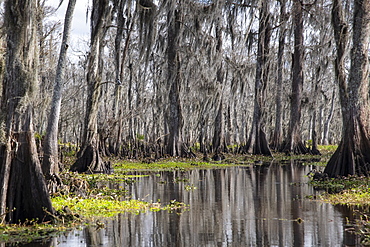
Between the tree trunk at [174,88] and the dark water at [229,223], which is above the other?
the tree trunk at [174,88]

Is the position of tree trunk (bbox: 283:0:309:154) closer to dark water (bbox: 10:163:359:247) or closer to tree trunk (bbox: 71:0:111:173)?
tree trunk (bbox: 71:0:111:173)

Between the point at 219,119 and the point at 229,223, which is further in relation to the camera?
the point at 219,119

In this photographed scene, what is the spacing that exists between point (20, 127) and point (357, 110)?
9.46m

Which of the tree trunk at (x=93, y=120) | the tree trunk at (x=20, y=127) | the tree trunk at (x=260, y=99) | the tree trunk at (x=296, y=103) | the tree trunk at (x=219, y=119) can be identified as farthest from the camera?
the tree trunk at (x=296, y=103)

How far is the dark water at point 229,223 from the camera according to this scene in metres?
6.30

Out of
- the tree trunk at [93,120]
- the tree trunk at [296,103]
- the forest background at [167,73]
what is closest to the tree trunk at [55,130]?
the forest background at [167,73]

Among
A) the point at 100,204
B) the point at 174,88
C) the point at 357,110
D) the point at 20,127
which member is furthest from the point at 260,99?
the point at 20,127

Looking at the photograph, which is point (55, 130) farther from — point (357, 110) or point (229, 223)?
point (357, 110)

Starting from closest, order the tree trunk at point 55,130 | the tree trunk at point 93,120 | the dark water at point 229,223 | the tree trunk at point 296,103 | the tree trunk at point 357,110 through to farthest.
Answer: the dark water at point 229,223, the tree trunk at point 55,130, the tree trunk at point 357,110, the tree trunk at point 93,120, the tree trunk at point 296,103

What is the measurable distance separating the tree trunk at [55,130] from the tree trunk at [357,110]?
297 inches

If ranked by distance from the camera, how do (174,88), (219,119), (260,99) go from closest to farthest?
1. (174,88)
2. (260,99)
3. (219,119)

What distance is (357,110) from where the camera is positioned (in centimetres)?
1342

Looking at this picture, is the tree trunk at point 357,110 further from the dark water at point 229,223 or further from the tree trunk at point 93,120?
the tree trunk at point 93,120

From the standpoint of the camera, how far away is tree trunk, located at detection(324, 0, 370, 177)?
517 inches
